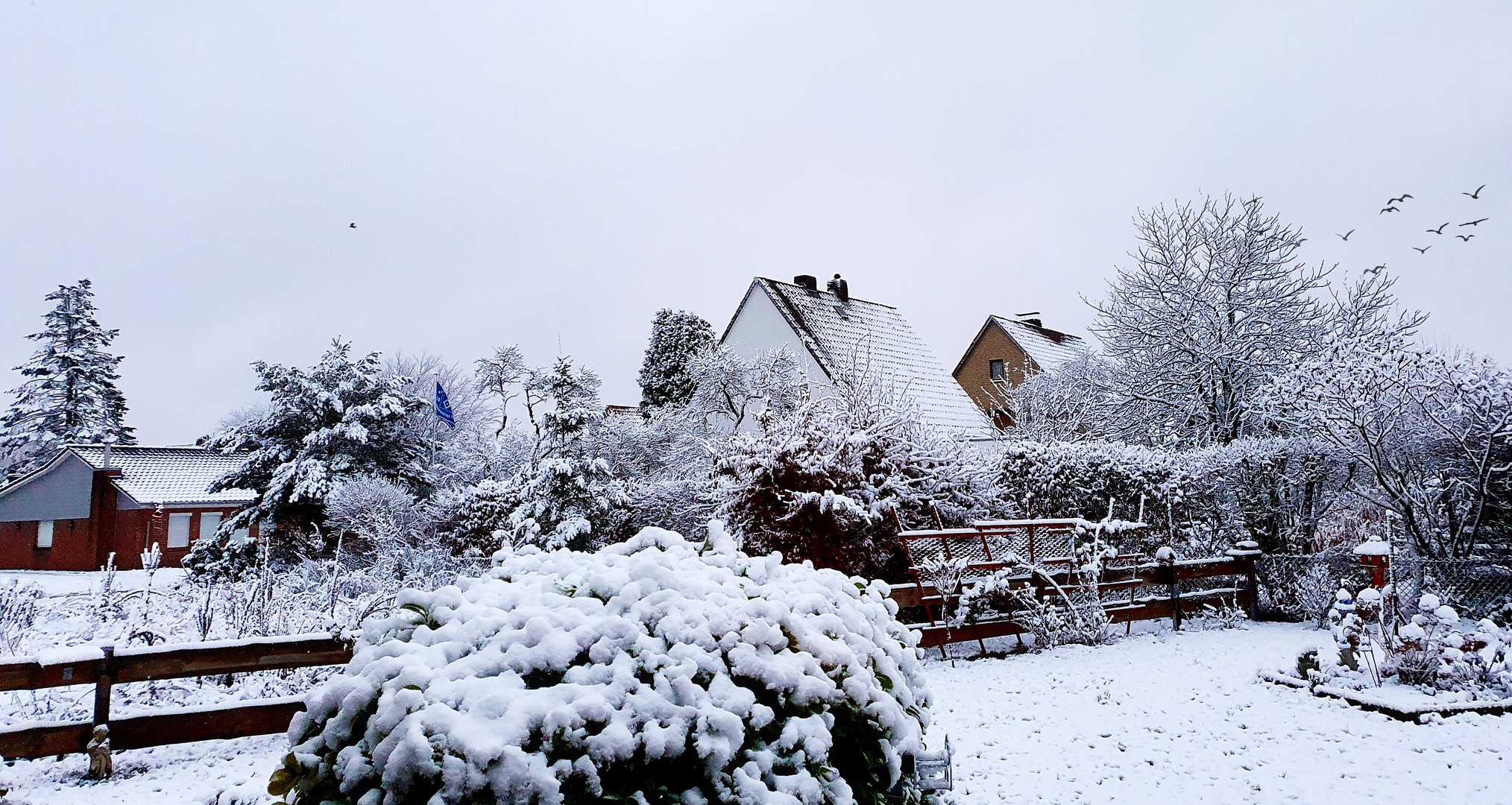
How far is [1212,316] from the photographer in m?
13.3

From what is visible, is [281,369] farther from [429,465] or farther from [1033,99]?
[1033,99]

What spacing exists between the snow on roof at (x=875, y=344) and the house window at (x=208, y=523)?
76.8ft

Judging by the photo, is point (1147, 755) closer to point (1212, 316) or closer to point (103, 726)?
point (103, 726)

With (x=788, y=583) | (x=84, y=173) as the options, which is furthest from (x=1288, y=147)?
(x=84, y=173)

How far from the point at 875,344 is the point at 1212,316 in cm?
860

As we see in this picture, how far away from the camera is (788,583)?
2.84m

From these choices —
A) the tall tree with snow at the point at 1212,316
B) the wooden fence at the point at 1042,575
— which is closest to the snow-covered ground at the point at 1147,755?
the wooden fence at the point at 1042,575

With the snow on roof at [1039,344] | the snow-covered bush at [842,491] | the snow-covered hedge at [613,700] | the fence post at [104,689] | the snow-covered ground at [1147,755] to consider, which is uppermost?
the snow on roof at [1039,344]

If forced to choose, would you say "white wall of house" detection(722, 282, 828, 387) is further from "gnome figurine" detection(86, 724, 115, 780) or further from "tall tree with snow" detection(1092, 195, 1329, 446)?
"gnome figurine" detection(86, 724, 115, 780)

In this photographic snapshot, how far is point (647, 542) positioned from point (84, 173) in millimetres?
19052

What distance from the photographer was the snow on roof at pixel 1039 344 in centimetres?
2733

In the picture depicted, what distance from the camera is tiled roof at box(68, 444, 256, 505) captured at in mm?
28953

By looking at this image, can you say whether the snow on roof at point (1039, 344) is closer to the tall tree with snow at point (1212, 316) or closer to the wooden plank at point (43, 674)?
the tall tree with snow at point (1212, 316)

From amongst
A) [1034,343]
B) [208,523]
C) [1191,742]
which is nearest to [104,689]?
[1191,742]
